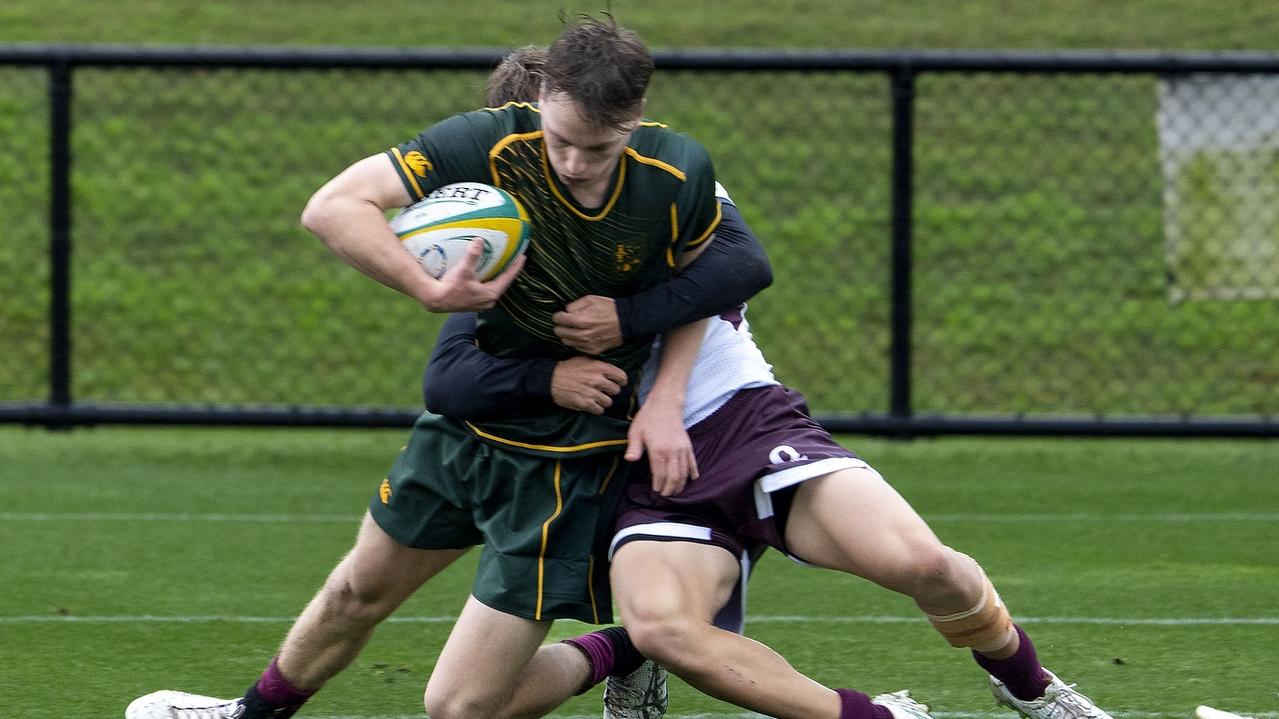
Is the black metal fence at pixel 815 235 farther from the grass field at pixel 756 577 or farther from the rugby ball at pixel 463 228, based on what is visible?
the rugby ball at pixel 463 228

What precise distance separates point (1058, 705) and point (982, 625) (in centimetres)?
30

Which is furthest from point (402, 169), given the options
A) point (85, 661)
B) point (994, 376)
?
point (994, 376)

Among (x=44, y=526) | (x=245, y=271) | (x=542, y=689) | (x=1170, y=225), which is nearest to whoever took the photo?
(x=542, y=689)

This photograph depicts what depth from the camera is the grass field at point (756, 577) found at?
4.43 meters

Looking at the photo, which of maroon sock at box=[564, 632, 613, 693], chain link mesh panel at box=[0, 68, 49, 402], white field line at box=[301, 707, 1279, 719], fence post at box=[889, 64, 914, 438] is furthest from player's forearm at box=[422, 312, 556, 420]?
chain link mesh panel at box=[0, 68, 49, 402]

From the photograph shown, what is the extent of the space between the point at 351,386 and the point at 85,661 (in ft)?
17.1

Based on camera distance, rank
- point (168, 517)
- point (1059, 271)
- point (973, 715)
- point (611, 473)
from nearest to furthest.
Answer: point (611, 473) → point (973, 715) → point (168, 517) → point (1059, 271)

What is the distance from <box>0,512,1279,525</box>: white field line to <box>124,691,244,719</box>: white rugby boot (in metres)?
2.59

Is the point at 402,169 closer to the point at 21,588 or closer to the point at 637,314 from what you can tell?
the point at 637,314

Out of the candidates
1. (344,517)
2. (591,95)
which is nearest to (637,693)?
(591,95)

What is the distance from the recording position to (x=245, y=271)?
1060 cm

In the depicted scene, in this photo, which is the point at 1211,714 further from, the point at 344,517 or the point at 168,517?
the point at 168,517

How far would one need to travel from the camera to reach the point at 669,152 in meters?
3.55

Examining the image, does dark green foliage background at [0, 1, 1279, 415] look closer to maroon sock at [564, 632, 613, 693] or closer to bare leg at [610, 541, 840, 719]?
maroon sock at [564, 632, 613, 693]
